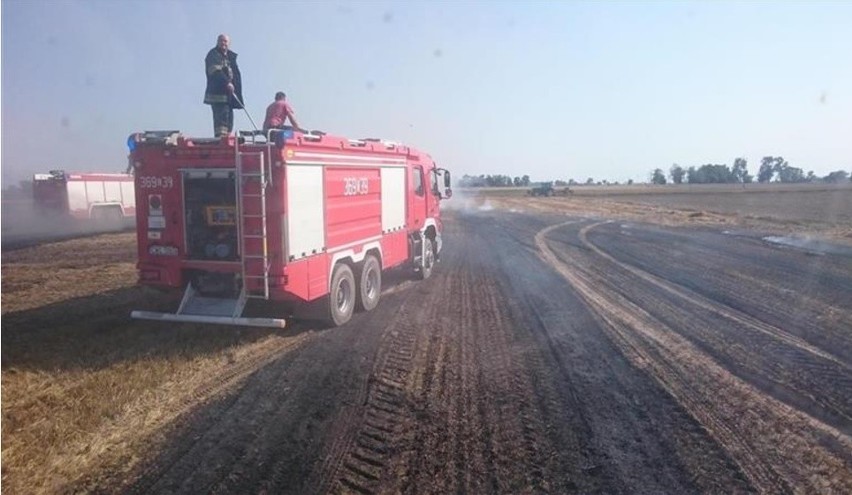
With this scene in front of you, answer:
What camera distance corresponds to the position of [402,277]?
51.2 ft

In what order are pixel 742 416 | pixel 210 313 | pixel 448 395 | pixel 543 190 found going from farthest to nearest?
pixel 543 190
pixel 210 313
pixel 448 395
pixel 742 416

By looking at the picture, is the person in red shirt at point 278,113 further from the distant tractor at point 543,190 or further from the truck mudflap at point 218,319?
the distant tractor at point 543,190

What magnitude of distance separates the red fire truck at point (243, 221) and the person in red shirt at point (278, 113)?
58.0 inches

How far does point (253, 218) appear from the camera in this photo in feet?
28.7

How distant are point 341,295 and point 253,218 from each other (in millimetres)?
2324

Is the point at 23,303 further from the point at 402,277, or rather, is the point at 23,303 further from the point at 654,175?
the point at 654,175

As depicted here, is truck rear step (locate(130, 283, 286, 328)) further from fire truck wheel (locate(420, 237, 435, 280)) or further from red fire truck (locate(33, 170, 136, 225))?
red fire truck (locate(33, 170, 136, 225))

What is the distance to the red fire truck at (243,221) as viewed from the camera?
8719 millimetres

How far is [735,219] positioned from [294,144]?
3501cm

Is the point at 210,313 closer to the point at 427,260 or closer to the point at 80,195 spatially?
the point at 427,260

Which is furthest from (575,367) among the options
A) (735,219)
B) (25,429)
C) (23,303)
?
(735,219)

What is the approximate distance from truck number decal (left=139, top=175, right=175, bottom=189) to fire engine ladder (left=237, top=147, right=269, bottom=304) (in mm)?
1198

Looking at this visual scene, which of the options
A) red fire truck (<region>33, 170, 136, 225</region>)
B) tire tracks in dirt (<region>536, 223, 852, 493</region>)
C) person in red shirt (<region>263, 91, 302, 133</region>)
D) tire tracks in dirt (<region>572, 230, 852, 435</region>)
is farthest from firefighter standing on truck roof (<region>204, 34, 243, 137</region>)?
red fire truck (<region>33, 170, 136, 225</region>)

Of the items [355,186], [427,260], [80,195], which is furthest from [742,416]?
[80,195]
